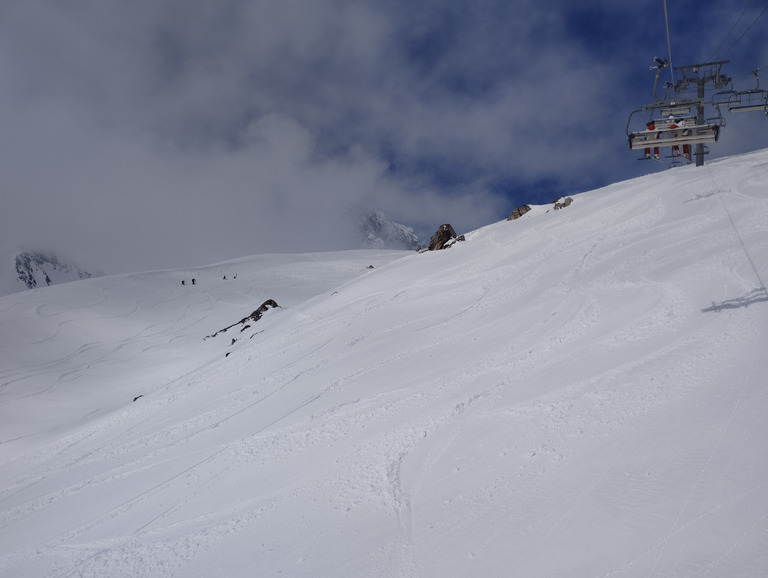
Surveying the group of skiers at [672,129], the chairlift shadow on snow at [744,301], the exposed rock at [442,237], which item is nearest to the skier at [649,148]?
the group of skiers at [672,129]

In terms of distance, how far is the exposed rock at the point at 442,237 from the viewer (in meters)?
27.3

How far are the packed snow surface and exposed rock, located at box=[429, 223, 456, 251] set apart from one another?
6022mm

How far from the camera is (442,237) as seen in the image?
2786 cm

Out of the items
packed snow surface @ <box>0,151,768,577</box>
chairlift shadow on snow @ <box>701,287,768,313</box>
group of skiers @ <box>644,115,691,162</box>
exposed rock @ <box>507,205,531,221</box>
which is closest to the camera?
packed snow surface @ <box>0,151,768,577</box>

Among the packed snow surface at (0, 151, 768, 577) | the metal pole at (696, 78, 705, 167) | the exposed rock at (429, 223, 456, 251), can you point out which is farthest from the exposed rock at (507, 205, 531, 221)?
the metal pole at (696, 78, 705, 167)

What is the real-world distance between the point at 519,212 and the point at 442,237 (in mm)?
4296

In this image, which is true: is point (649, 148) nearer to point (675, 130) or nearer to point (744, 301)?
point (675, 130)

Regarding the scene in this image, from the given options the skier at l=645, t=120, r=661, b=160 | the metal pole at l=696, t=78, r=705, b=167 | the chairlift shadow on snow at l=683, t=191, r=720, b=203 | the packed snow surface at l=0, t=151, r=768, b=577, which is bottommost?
the packed snow surface at l=0, t=151, r=768, b=577

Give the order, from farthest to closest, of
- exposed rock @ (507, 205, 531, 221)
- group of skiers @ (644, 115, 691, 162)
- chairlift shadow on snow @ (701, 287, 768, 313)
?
exposed rock @ (507, 205, 531, 221), group of skiers @ (644, 115, 691, 162), chairlift shadow on snow @ (701, 287, 768, 313)

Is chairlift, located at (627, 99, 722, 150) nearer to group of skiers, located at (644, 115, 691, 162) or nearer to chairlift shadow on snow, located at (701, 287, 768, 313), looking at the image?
group of skiers, located at (644, 115, 691, 162)

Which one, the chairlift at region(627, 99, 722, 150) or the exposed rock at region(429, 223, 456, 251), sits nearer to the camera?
the chairlift at region(627, 99, 722, 150)

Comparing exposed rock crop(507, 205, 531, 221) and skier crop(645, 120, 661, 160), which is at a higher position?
exposed rock crop(507, 205, 531, 221)

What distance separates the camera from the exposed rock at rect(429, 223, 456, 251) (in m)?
27.3

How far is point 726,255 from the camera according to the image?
40.4 ft
